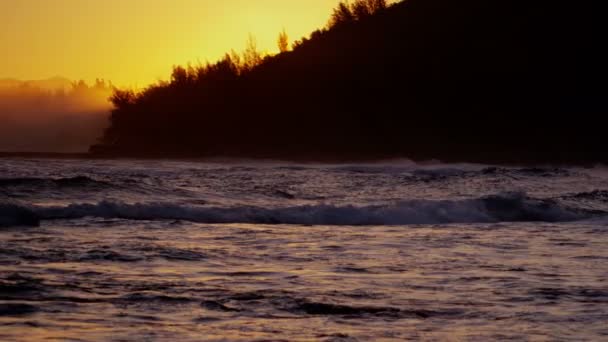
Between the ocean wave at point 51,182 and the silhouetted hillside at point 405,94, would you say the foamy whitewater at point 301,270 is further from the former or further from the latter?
the silhouetted hillside at point 405,94

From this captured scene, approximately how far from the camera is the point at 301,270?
8102mm

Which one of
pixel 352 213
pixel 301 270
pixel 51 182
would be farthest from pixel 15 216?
pixel 51 182

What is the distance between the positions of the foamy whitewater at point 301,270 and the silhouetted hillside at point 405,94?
98.7ft

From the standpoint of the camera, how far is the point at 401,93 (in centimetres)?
5178

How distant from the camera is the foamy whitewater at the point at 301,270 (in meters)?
5.86

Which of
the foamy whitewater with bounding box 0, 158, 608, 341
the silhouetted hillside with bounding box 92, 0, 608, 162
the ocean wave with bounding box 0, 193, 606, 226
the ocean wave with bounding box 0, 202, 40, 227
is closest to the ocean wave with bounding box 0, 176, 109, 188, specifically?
the foamy whitewater with bounding box 0, 158, 608, 341

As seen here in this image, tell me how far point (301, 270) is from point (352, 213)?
249 inches

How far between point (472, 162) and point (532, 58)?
9.98 meters

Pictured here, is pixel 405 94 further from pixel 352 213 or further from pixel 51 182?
pixel 352 213

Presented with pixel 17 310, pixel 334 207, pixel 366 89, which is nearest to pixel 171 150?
pixel 366 89

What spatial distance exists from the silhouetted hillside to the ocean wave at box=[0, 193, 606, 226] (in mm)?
27922

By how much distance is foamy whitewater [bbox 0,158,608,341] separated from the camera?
5863 millimetres

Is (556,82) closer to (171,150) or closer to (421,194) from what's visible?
(171,150)

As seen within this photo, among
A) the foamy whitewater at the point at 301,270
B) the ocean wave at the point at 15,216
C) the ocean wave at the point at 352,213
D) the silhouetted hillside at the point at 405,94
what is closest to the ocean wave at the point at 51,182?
the foamy whitewater at the point at 301,270
